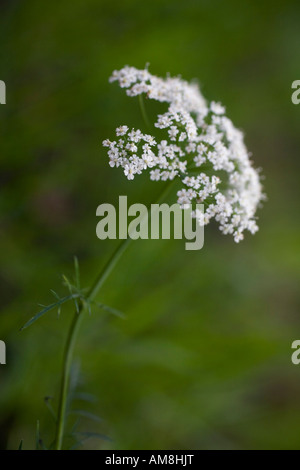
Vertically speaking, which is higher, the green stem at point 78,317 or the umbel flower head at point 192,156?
the umbel flower head at point 192,156

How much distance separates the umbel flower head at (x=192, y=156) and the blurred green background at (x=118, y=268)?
0.90m

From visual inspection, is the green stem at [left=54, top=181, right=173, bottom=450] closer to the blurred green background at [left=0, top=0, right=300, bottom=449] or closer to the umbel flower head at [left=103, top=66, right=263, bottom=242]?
the umbel flower head at [left=103, top=66, right=263, bottom=242]

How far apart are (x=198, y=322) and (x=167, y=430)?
2.30ft

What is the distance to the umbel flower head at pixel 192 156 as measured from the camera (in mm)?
Result: 1367

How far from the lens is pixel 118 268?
250 cm

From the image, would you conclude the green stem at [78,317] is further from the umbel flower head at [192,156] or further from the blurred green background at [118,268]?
the blurred green background at [118,268]

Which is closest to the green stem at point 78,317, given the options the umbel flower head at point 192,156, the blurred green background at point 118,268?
the umbel flower head at point 192,156

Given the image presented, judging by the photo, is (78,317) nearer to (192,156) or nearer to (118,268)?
(192,156)

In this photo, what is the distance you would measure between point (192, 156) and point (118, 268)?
115 centimetres

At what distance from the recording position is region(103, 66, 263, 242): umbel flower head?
1.37m

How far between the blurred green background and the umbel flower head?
2.95ft

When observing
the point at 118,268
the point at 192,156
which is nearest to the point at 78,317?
the point at 192,156

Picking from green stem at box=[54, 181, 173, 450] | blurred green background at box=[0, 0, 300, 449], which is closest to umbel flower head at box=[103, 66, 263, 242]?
green stem at box=[54, 181, 173, 450]

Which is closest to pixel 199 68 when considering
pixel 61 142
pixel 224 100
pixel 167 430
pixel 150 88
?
pixel 224 100
